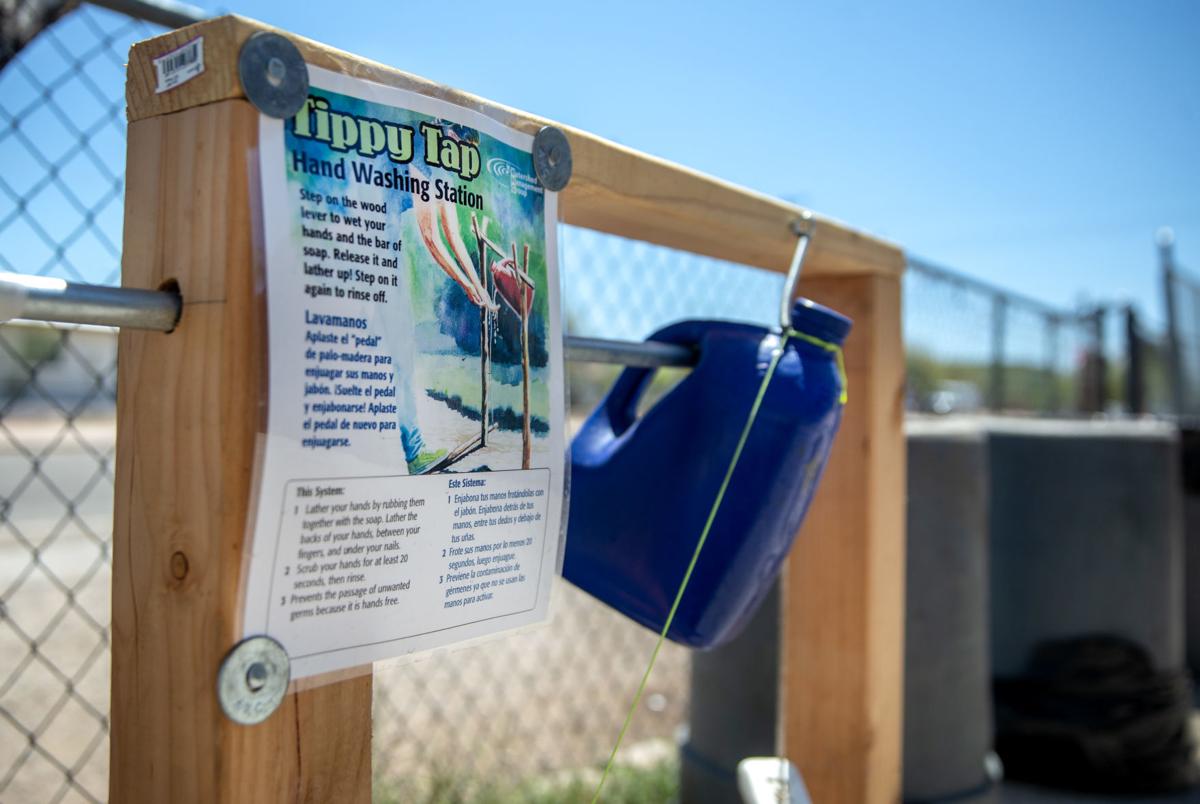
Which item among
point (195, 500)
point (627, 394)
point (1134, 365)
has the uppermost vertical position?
point (1134, 365)

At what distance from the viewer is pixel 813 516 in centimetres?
156

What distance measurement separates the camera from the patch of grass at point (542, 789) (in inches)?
104

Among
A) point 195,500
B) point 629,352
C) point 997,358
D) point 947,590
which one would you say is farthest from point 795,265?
point 997,358

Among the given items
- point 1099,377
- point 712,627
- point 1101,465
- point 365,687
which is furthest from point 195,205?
point 1099,377

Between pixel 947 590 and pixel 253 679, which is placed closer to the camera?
pixel 253 679

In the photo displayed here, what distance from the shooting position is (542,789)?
2775 millimetres

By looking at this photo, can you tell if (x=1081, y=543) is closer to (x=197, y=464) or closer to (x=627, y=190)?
(x=627, y=190)

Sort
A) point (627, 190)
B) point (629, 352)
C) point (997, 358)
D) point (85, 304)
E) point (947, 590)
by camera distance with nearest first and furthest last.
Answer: point (85, 304)
point (627, 190)
point (629, 352)
point (947, 590)
point (997, 358)

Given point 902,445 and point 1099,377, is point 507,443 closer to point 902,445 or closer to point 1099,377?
point 902,445

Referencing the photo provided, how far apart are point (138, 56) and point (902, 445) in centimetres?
130

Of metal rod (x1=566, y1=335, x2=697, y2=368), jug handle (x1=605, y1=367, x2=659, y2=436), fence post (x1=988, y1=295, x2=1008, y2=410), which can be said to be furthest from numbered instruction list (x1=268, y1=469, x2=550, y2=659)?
fence post (x1=988, y1=295, x2=1008, y2=410)

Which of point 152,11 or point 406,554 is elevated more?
point 152,11

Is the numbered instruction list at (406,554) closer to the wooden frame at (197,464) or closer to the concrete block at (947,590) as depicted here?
the wooden frame at (197,464)

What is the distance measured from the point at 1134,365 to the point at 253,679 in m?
6.88
